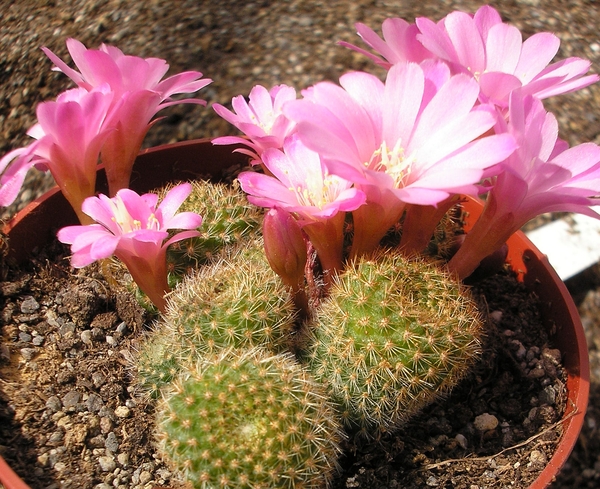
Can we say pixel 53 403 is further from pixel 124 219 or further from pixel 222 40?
pixel 222 40

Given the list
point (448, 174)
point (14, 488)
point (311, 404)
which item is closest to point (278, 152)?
point (448, 174)

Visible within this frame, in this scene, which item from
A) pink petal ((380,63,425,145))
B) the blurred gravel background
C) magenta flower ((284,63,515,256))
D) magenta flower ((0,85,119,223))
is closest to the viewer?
magenta flower ((284,63,515,256))

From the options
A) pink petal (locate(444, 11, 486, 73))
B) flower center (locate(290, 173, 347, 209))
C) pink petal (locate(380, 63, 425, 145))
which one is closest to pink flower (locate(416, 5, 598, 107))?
pink petal (locate(444, 11, 486, 73))

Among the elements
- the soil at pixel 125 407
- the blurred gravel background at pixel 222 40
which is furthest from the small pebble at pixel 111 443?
the blurred gravel background at pixel 222 40

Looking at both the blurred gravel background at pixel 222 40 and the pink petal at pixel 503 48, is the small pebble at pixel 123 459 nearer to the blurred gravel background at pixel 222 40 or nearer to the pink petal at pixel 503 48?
the pink petal at pixel 503 48

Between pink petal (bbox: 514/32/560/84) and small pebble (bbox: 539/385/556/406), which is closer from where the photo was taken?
pink petal (bbox: 514/32/560/84)

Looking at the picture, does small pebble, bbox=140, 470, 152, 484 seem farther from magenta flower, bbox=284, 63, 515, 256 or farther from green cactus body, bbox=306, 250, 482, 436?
magenta flower, bbox=284, 63, 515, 256

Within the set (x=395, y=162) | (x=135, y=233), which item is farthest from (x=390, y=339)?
(x=135, y=233)
